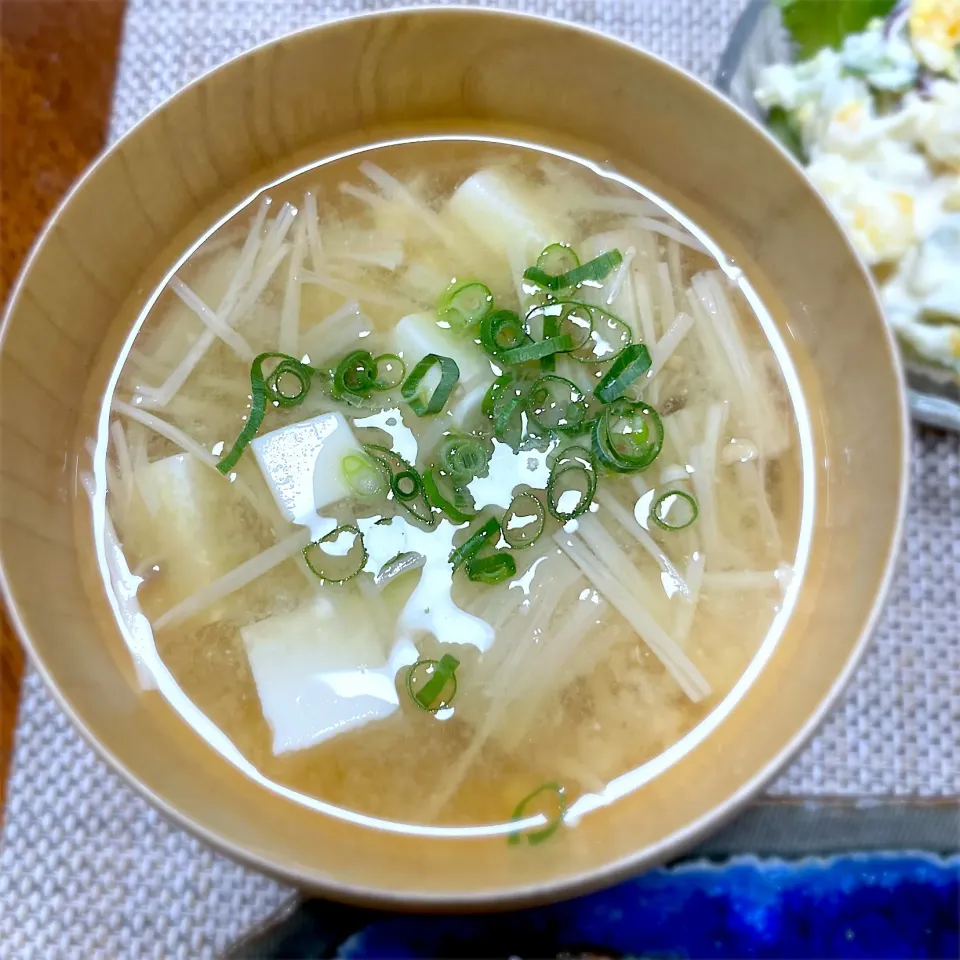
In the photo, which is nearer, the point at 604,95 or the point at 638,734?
the point at 638,734

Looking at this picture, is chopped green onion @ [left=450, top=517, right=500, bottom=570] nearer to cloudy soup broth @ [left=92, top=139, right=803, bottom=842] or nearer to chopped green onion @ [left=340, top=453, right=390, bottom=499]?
cloudy soup broth @ [left=92, top=139, right=803, bottom=842]

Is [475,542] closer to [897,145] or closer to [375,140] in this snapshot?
[375,140]

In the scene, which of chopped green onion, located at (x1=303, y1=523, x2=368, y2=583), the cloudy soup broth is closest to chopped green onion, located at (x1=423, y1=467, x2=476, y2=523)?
the cloudy soup broth

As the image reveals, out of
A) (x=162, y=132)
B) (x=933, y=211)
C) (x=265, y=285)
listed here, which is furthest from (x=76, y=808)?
(x=933, y=211)

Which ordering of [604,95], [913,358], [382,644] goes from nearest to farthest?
[382,644] → [604,95] → [913,358]

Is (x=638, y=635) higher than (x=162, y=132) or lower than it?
lower

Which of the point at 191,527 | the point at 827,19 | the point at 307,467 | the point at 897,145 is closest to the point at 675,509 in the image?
the point at 307,467

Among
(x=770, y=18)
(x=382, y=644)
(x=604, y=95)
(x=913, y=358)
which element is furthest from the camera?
(x=770, y=18)

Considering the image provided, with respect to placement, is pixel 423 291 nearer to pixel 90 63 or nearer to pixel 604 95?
pixel 604 95
